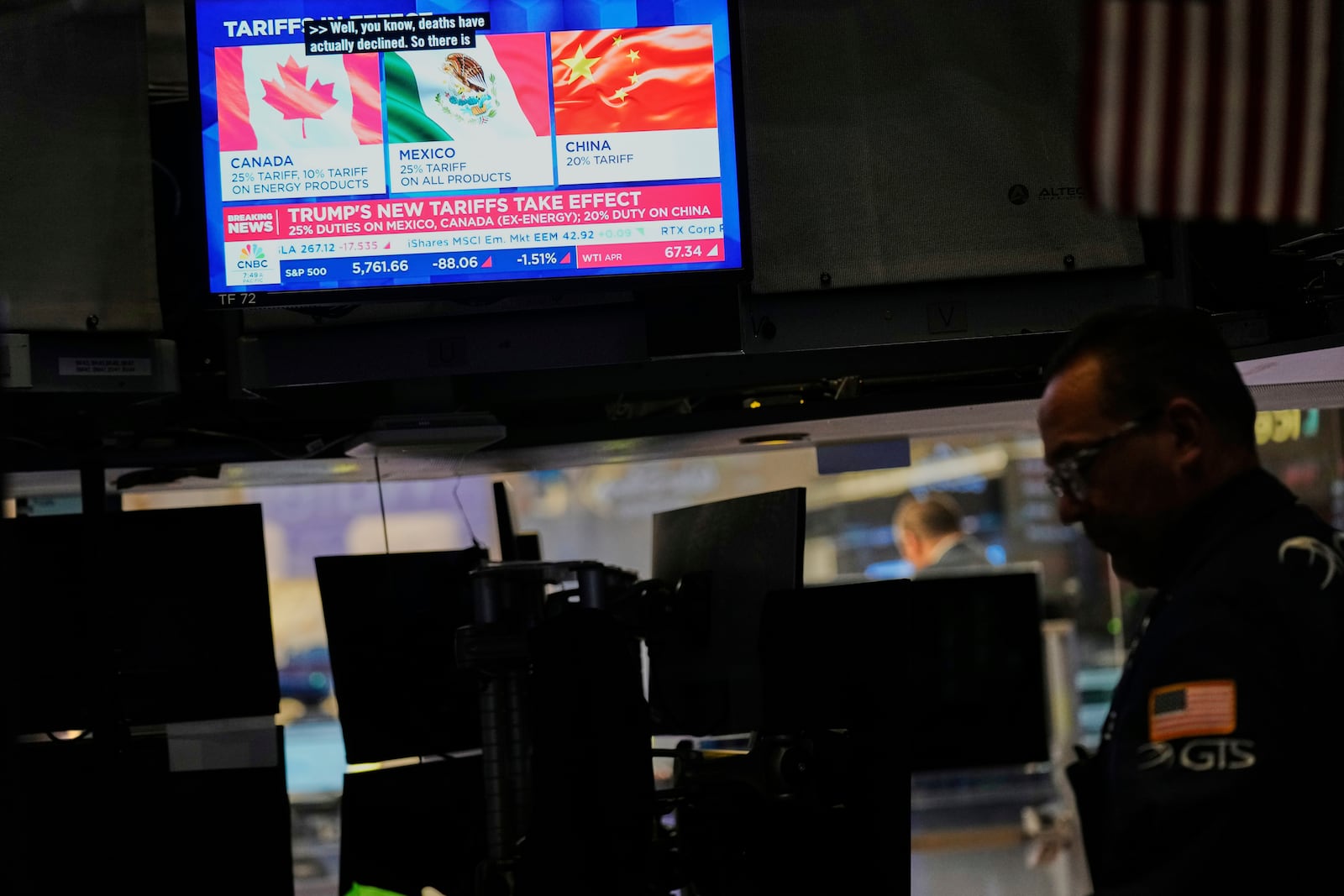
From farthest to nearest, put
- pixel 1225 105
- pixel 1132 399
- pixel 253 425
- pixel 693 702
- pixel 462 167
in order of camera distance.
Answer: pixel 253 425 → pixel 693 702 → pixel 462 167 → pixel 1132 399 → pixel 1225 105

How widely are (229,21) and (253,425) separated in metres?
0.95

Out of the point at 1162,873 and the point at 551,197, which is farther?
the point at 551,197

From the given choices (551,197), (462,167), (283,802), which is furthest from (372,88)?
(283,802)

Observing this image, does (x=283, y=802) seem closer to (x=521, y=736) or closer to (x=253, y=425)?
(x=521, y=736)

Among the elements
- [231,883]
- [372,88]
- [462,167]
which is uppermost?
[372,88]

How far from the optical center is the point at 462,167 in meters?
2.25

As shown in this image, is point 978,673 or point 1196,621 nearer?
point 1196,621

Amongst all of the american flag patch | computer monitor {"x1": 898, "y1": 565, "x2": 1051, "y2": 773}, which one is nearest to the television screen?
the american flag patch

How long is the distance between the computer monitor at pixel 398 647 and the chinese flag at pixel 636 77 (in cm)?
99

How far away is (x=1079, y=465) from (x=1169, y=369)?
5.7 inches

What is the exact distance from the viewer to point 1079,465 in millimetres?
1479

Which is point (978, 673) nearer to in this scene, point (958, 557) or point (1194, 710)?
point (1194, 710)

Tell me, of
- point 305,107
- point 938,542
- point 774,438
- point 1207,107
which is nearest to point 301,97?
point 305,107

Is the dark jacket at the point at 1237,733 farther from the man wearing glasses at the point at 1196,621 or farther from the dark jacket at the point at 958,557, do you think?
the dark jacket at the point at 958,557
